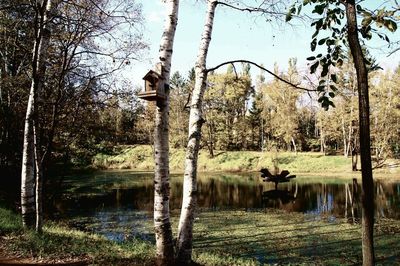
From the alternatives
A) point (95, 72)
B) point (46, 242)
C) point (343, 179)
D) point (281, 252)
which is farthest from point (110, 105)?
point (343, 179)

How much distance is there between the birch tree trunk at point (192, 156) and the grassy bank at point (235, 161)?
130 feet

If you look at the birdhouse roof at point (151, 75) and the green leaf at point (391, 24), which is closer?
the green leaf at point (391, 24)

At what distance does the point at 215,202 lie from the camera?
80.8 feet

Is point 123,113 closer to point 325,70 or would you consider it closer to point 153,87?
point 153,87

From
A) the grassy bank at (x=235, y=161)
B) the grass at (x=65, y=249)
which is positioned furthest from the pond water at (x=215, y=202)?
the grassy bank at (x=235, y=161)

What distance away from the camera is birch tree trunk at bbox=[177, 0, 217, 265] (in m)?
6.85

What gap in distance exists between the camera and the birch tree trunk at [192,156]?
6.85m

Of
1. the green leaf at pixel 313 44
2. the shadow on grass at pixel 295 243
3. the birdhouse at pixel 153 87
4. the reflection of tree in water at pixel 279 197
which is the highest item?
the birdhouse at pixel 153 87

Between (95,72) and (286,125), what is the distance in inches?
1603

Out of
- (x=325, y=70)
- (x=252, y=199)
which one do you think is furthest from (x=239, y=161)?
(x=325, y=70)

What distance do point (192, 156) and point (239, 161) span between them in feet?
153

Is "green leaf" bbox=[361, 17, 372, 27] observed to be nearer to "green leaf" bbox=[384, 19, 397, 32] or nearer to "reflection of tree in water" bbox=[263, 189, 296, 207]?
"green leaf" bbox=[384, 19, 397, 32]

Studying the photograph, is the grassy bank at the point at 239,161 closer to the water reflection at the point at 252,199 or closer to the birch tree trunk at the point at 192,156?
the water reflection at the point at 252,199

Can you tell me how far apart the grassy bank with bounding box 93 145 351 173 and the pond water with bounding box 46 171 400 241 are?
11.4m
